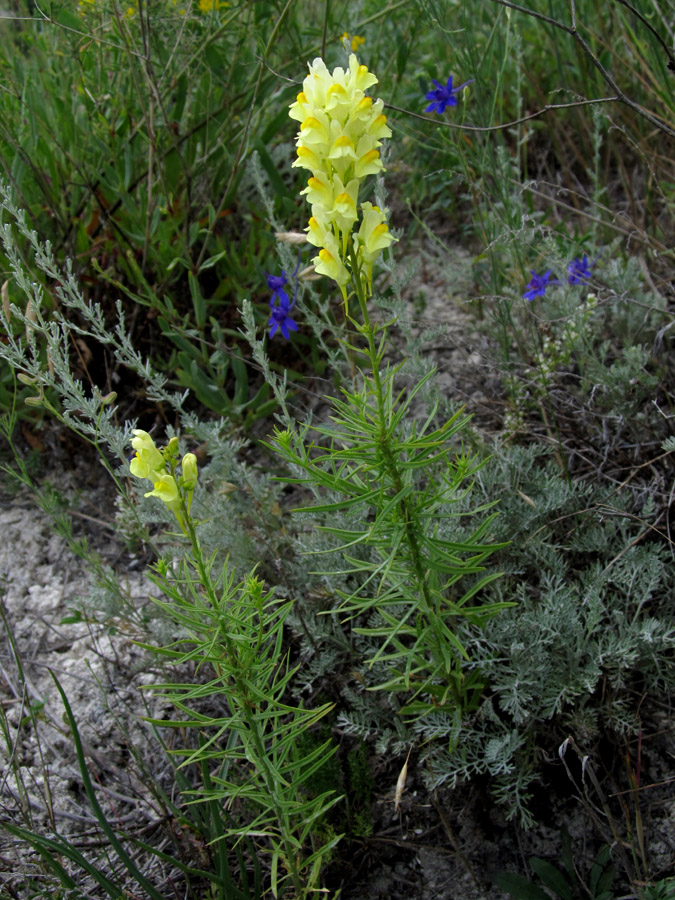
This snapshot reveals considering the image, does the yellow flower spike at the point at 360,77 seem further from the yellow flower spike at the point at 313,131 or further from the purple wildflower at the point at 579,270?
the purple wildflower at the point at 579,270

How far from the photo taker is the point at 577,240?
2.78 m

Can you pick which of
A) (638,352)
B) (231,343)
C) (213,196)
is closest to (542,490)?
(638,352)

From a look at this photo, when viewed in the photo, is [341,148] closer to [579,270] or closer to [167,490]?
[167,490]

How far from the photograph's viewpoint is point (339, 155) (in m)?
1.20

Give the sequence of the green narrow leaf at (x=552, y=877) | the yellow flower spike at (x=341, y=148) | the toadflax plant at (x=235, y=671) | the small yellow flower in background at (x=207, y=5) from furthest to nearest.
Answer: the small yellow flower in background at (x=207, y=5) < the green narrow leaf at (x=552, y=877) < the toadflax plant at (x=235, y=671) < the yellow flower spike at (x=341, y=148)

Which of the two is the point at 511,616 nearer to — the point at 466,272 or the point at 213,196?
the point at 466,272

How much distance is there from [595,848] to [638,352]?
130 cm

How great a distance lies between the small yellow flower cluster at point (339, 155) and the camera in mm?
1219

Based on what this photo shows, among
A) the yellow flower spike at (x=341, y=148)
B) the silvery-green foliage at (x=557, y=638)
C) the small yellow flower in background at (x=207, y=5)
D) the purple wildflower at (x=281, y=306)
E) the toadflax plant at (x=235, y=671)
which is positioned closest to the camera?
the yellow flower spike at (x=341, y=148)

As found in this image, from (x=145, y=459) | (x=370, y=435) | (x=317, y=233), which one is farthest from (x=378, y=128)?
(x=145, y=459)

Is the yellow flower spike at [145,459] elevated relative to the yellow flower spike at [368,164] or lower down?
lower down

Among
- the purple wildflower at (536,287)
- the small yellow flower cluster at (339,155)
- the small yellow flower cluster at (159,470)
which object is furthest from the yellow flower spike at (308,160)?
the purple wildflower at (536,287)

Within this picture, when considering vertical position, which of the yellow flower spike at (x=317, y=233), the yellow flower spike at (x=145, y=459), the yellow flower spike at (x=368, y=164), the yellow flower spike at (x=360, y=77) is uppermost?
the yellow flower spike at (x=360, y=77)

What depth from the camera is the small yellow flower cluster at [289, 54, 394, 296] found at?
1219 mm
